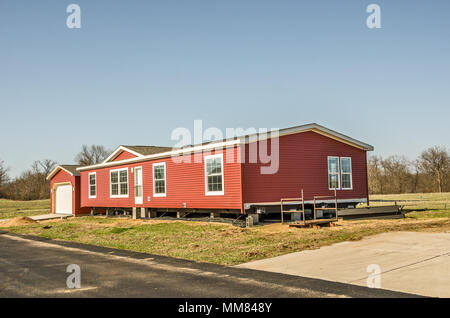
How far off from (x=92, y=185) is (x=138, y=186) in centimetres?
744

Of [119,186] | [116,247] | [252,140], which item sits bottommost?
[116,247]

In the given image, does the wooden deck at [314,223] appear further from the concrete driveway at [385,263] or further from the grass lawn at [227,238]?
the concrete driveway at [385,263]

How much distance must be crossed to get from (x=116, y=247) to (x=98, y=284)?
21.4 feet

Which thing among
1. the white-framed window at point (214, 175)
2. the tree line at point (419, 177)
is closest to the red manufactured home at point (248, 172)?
the white-framed window at point (214, 175)

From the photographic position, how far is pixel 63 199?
37.9m

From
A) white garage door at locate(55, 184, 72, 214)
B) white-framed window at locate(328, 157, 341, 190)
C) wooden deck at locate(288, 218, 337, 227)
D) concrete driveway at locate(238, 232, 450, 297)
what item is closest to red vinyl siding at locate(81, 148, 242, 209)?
wooden deck at locate(288, 218, 337, 227)

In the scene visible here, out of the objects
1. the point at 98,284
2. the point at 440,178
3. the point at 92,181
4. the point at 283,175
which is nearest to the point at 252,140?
the point at 283,175

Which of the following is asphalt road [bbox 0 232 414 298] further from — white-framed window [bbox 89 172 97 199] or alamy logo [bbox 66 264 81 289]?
white-framed window [bbox 89 172 97 199]

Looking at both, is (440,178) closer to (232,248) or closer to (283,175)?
(283,175)

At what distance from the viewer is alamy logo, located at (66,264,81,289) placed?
8.50 meters

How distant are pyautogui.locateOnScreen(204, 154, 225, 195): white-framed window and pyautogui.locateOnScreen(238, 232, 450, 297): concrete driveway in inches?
328

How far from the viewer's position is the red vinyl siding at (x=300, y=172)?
779 inches
